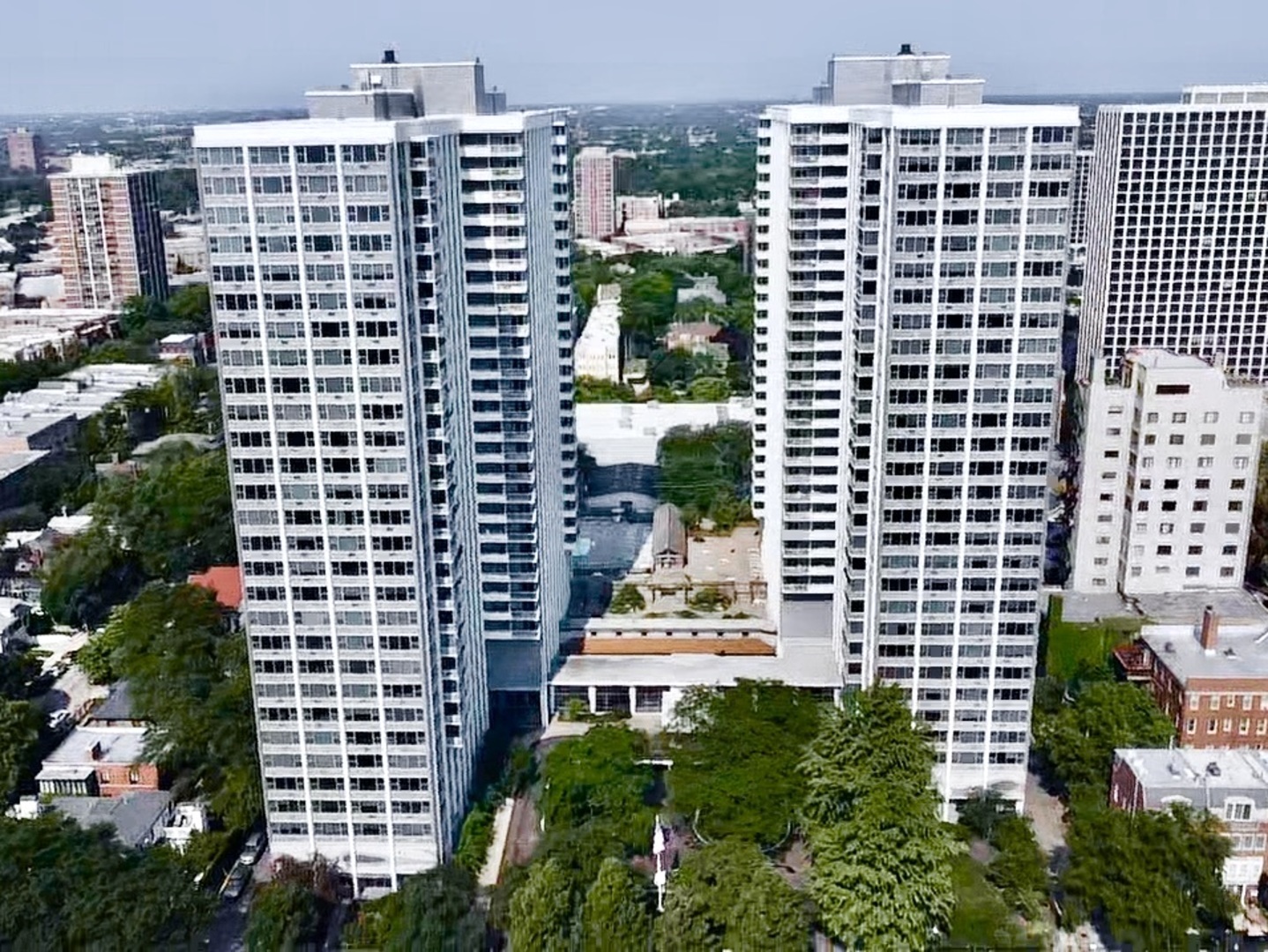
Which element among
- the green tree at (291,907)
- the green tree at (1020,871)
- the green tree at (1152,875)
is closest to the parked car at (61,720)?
the green tree at (291,907)

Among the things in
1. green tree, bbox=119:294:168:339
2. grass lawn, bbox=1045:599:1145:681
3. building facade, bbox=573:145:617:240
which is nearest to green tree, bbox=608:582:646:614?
grass lawn, bbox=1045:599:1145:681

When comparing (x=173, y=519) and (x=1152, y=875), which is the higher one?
(x=173, y=519)

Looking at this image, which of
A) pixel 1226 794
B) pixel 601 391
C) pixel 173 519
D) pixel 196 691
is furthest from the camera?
pixel 601 391

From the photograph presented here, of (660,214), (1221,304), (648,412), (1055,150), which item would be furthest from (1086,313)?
(660,214)

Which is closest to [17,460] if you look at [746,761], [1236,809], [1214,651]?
[746,761]

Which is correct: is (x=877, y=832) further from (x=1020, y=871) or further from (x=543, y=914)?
(x=543, y=914)

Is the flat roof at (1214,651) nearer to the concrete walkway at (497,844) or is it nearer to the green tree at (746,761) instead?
the green tree at (746,761)
